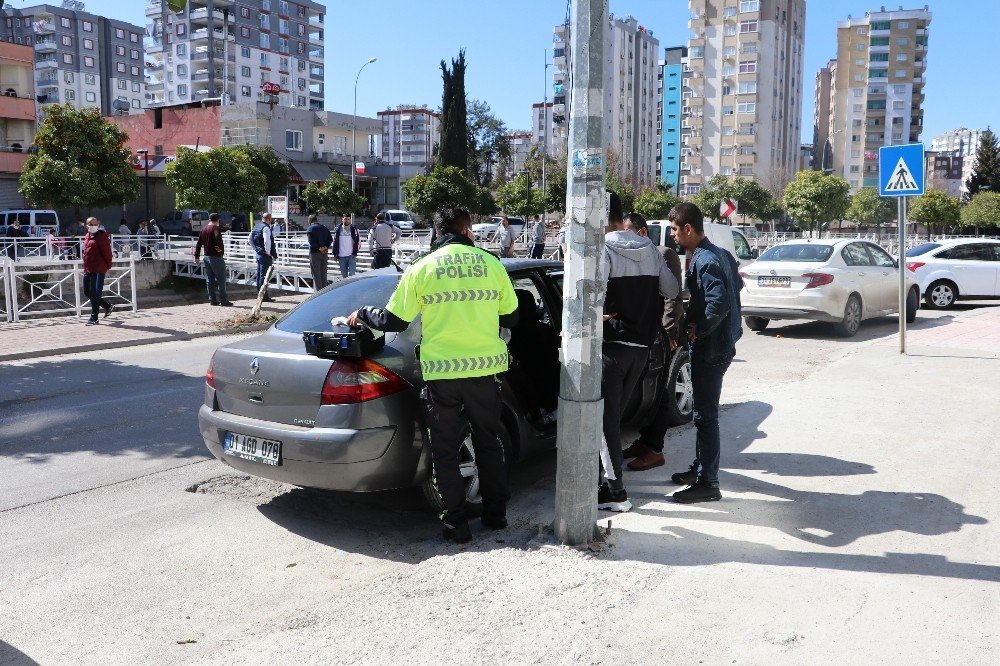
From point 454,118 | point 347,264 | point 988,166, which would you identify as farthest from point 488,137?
point 347,264

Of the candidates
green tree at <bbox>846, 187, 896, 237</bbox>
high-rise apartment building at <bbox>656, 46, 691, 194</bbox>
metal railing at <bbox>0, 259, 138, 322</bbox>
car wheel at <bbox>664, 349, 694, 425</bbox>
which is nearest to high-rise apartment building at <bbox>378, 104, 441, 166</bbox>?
high-rise apartment building at <bbox>656, 46, 691, 194</bbox>

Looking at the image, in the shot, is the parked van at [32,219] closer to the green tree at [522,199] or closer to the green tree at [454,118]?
the green tree at [522,199]

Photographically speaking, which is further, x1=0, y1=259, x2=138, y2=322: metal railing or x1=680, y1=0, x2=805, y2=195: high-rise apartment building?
x1=680, y1=0, x2=805, y2=195: high-rise apartment building

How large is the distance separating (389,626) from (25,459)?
4.46 meters

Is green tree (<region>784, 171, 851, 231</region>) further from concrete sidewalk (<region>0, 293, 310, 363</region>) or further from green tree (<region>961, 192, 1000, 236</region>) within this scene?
concrete sidewalk (<region>0, 293, 310, 363</region>)

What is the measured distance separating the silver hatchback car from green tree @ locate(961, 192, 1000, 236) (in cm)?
6778

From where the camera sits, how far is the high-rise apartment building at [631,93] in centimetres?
12312

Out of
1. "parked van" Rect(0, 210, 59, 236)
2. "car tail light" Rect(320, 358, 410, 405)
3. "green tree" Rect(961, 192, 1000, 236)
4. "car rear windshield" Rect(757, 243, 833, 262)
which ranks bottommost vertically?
"car tail light" Rect(320, 358, 410, 405)

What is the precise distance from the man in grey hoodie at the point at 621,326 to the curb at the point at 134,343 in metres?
8.62

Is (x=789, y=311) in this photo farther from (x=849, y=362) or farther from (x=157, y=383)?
(x=157, y=383)

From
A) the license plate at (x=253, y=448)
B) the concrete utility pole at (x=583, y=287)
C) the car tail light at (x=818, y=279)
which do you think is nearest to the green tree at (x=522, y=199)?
the car tail light at (x=818, y=279)

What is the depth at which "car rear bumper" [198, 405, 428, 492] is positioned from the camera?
4602 mm

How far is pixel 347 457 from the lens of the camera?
15.1ft

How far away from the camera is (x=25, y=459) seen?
665 centimetres
